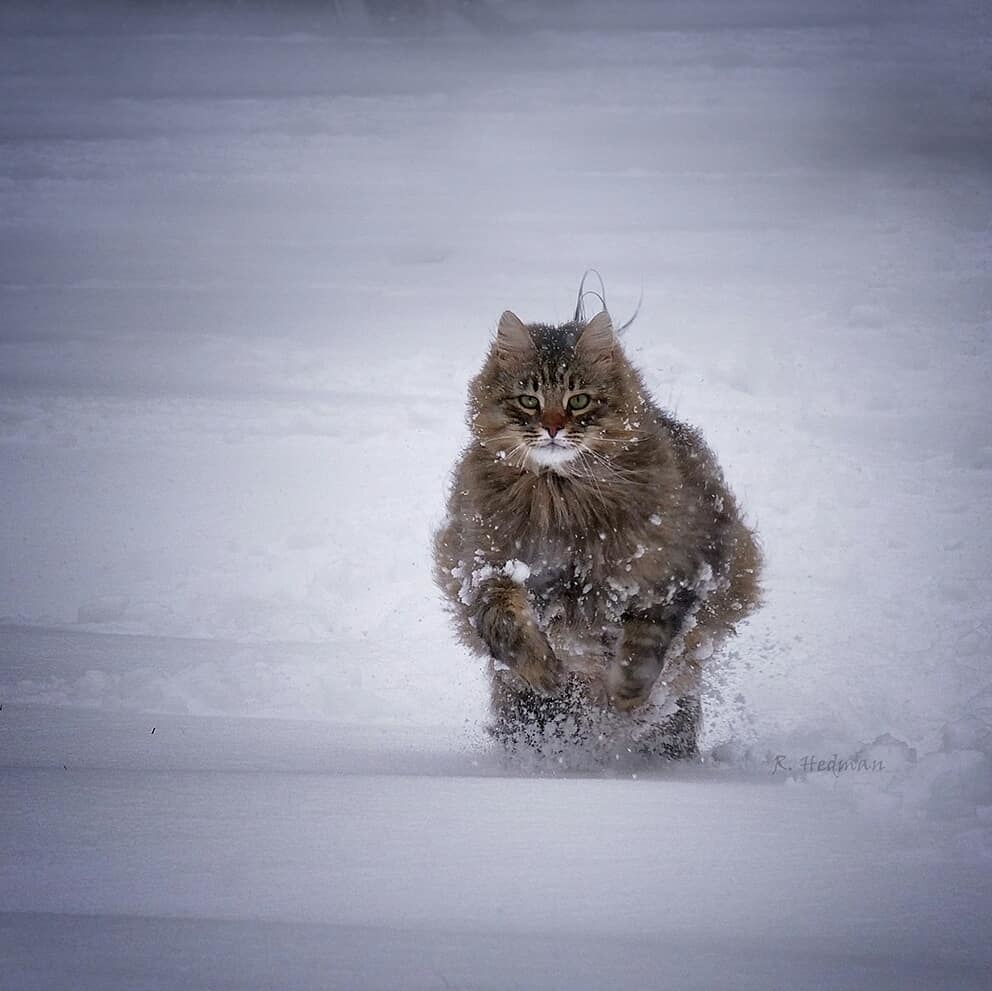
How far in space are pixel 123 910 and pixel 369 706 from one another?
204 cm

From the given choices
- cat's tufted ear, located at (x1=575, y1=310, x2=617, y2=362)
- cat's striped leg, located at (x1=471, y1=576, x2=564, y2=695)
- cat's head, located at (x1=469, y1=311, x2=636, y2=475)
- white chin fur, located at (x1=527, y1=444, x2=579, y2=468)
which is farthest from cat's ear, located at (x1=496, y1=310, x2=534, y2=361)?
cat's striped leg, located at (x1=471, y1=576, x2=564, y2=695)

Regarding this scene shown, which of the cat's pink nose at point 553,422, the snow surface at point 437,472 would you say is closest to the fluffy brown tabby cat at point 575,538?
the cat's pink nose at point 553,422

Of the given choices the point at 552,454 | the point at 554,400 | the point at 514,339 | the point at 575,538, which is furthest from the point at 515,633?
the point at 514,339

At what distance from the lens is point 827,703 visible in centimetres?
455

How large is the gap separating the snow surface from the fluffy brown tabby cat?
0.35m

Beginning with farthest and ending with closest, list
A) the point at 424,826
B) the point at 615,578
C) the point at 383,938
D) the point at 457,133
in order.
→ the point at 457,133, the point at 615,578, the point at 424,826, the point at 383,938

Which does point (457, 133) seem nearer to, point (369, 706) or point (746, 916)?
point (369, 706)

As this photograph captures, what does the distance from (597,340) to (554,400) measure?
310 millimetres

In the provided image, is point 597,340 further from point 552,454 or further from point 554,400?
point 552,454

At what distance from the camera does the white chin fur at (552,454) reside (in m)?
3.88

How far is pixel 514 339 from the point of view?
402 cm

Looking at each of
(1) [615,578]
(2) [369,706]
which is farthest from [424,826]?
(2) [369,706]
